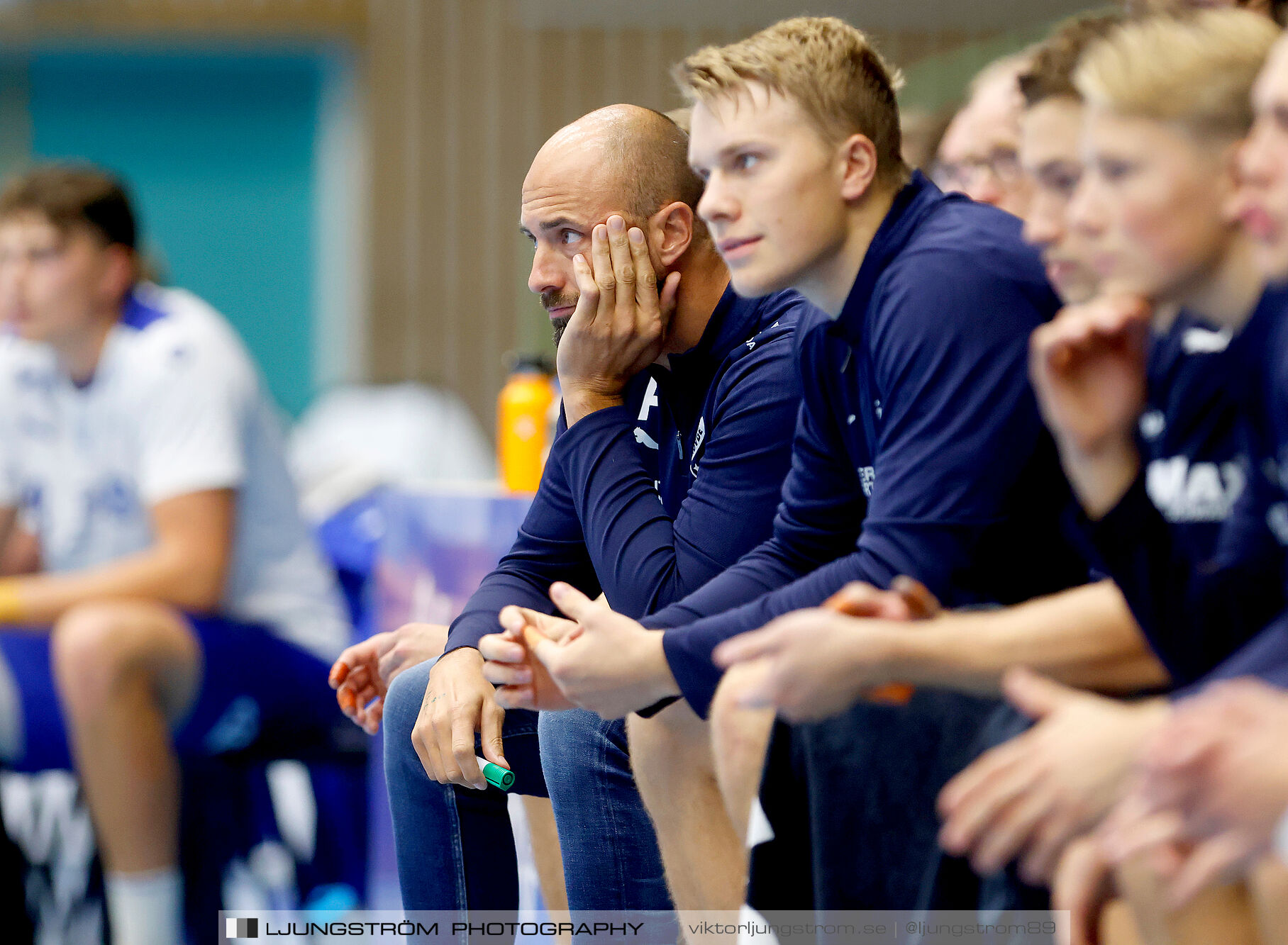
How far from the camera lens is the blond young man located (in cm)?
104

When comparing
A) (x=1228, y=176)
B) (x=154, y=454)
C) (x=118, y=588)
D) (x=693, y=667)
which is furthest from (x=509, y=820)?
(x=154, y=454)

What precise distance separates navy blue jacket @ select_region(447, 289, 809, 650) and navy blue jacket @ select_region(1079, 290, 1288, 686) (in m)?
0.50

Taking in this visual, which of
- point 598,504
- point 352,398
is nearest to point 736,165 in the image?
point 598,504

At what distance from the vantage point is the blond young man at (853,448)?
41.1 inches

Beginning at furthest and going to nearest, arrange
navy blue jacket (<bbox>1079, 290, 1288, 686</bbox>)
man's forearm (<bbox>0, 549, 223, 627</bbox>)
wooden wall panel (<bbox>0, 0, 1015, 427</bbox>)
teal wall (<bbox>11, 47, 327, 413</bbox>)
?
teal wall (<bbox>11, 47, 327, 413</bbox>) → wooden wall panel (<bbox>0, 0, 1015, 427</bbox>) → man's forearm (<bbox>0, 549, 223, 627</bbox>) → navy blue jacket (<bbox>1079, 290, 1288, 686</bbox>)

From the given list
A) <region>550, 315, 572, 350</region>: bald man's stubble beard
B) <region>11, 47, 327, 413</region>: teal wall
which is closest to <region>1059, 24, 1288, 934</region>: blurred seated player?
<region>550, 315, 572, 350</region>: bald man's stubble beard

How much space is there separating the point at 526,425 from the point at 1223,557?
5.55 feet

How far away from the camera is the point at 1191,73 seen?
3.11ft

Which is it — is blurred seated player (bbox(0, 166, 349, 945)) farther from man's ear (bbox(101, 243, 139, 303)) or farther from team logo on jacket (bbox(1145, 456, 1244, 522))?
team logo on jacket (bbox(1145, 456, 1244, 522))

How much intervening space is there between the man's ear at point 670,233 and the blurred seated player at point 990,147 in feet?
1.77

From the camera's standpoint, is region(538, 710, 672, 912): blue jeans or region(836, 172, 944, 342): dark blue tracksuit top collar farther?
region(538, 710, 672, 912): blue jeans

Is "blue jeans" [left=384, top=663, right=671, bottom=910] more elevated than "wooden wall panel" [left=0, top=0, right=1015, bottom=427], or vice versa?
"wooden wall panel" [left=0, top=0, right=1015, bottom=427]

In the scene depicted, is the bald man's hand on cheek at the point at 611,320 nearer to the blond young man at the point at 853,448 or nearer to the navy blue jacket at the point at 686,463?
the navy blue jacket at the point at 686,463

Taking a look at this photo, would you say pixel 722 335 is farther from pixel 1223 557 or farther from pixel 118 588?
pixel 118 588
